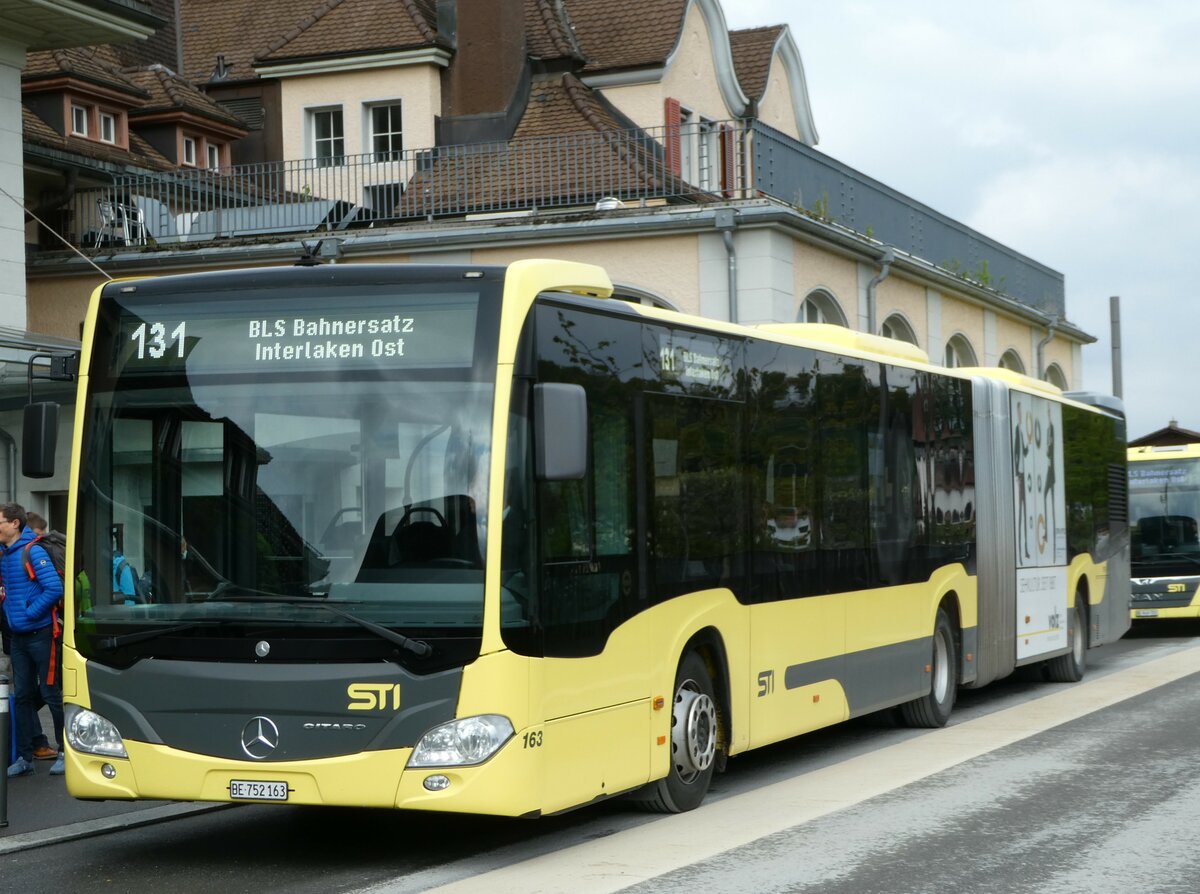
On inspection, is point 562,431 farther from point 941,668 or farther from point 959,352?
point 959,352

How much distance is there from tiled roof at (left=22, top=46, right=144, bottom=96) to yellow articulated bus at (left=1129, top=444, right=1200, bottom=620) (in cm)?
1651

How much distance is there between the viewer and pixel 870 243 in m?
25.3

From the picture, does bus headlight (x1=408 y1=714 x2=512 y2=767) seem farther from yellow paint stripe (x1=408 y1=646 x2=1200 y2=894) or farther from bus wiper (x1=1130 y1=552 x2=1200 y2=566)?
bus wiper (x1=1130 y1=552 x2=1200 y2=566)

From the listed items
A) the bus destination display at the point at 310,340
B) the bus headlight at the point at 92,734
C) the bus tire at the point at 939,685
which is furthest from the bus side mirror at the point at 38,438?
the bus tire at the point at 939,685

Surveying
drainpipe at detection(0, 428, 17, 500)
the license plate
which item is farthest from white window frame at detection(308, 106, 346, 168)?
the license plate

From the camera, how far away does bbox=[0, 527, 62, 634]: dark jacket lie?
39.2 ft

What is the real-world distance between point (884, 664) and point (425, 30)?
2076cm

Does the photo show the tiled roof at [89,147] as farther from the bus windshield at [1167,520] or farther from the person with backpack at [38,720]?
the bus windshield at [1167,520]

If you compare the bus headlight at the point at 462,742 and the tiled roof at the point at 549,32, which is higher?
the tiled roof at the point at 549,32

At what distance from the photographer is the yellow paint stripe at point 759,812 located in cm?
805

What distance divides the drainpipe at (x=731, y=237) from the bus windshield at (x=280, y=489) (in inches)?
554

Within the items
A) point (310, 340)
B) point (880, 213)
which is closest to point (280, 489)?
point (310, 340)

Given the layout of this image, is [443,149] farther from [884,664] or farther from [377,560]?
[377,560]

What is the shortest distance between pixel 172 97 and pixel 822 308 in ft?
41.1
